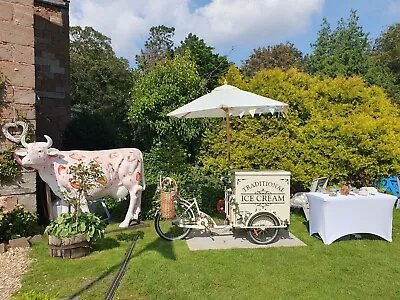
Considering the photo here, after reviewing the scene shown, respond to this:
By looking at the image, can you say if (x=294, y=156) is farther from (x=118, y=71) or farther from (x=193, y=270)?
(x=118, y=71)

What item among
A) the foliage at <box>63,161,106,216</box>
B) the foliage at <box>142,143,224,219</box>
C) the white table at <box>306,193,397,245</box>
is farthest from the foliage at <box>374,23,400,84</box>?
the foliage at <box>63,161,106,216</box>

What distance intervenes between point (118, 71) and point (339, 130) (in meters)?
14.5

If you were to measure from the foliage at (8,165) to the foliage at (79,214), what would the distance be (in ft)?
3.21

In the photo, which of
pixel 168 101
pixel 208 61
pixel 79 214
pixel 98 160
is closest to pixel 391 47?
pixel 208 61

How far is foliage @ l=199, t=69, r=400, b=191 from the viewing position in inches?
313

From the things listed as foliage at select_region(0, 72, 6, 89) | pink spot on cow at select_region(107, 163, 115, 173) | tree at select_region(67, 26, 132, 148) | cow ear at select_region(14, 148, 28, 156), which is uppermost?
tree at select_region(67, 26, 132, 148)

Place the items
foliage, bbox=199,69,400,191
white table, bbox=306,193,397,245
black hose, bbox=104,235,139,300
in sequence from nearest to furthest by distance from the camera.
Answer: black hose, bbox=104,235,139,300, white table, bbox=306,193,397,245, foliage, bbox=199,69,400,191

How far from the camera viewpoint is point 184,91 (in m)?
9.41

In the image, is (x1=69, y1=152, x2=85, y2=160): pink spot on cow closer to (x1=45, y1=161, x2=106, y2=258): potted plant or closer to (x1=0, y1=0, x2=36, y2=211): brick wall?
(x1=45, y1=161, x2=106, y2=258): potted plant

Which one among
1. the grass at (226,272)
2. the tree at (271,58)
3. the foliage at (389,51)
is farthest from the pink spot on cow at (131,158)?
the tree at (271,58)

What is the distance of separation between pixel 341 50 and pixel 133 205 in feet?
55.6

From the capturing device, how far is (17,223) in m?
5.98

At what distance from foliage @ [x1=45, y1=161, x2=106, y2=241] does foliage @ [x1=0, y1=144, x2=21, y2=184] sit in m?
0.98

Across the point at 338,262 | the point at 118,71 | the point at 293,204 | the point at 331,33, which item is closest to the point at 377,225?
the point at 338,262
